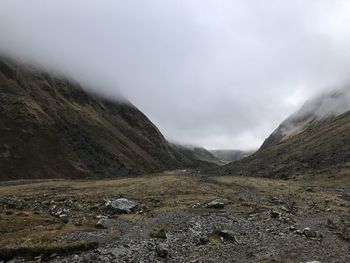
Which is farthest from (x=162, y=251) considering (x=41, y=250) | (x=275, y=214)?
(x=275, y=214)

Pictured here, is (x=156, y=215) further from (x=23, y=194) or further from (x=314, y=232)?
(x=23, y=194)

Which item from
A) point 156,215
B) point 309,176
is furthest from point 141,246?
point 309,176

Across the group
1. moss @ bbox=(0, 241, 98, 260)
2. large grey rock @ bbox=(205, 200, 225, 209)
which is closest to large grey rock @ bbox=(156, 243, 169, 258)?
moss @ bbox=(0, 241, 98, 260)

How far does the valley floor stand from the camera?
36031 millimetres

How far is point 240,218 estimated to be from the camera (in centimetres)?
5169

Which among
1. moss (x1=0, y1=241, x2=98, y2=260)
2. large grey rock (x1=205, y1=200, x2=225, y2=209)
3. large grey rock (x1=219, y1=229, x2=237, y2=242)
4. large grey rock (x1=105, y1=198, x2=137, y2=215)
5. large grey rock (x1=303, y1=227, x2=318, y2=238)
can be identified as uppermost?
large grey rock (x1=205, y1=200, x2=225, y2=209)

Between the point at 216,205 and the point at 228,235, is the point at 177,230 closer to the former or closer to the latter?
the point at 228,235

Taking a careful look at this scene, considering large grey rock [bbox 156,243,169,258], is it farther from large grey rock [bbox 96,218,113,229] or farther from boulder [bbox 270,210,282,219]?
boulder [bbox 270,210,282,219]

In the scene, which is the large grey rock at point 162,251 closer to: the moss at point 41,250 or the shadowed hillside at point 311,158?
the moss at point 41,250

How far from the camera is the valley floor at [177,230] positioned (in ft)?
118

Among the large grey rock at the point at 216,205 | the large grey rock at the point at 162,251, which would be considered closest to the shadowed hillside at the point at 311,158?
the large grey rock at the point at 216,205

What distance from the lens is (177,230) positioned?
44.2m

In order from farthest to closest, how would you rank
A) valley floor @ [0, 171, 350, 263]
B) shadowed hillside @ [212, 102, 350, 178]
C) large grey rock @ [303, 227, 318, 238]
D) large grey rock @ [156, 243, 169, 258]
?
shadowed hillside @ [212, 102, 350, 178] → large grey rock @ [303, 227, 318, 238] → valley floor @ [0, 171, 350, 263] → large grey rock @ [156, 243, 169, 258]

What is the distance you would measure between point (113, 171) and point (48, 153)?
1139 inches
